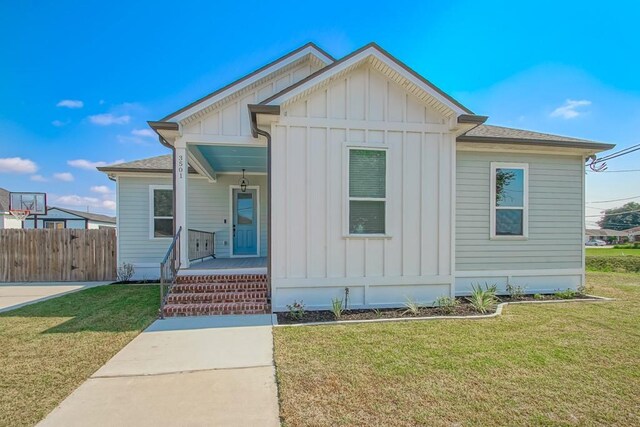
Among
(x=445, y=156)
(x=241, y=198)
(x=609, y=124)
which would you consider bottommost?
(x=241, y=198)

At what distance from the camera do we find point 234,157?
324 inches

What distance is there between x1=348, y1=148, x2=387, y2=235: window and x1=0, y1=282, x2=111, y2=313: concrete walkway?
7.40 metres

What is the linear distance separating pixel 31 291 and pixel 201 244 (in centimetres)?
465

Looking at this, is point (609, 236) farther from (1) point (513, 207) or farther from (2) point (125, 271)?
(2) point (125, 271)

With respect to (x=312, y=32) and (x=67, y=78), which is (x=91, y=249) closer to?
(x=67, y=78)

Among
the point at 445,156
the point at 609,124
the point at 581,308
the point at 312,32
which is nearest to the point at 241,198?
the point at 312,32

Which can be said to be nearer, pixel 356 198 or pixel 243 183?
Answer: pixel 356 198

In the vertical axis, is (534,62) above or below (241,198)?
above

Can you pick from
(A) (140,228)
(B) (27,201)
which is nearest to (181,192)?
(A) (140,228)

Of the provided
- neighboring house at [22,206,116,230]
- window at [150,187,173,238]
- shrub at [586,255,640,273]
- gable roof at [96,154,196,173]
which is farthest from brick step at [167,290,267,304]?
neighboring house at [22,206,116,230]

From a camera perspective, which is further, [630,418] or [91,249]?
[91,249]

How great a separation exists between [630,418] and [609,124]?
18.0 meters

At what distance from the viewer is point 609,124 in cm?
1479

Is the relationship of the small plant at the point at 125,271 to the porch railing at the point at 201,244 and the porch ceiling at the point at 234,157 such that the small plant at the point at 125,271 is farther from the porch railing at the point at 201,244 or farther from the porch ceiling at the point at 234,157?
the porch ceiling at the point at 234,157
